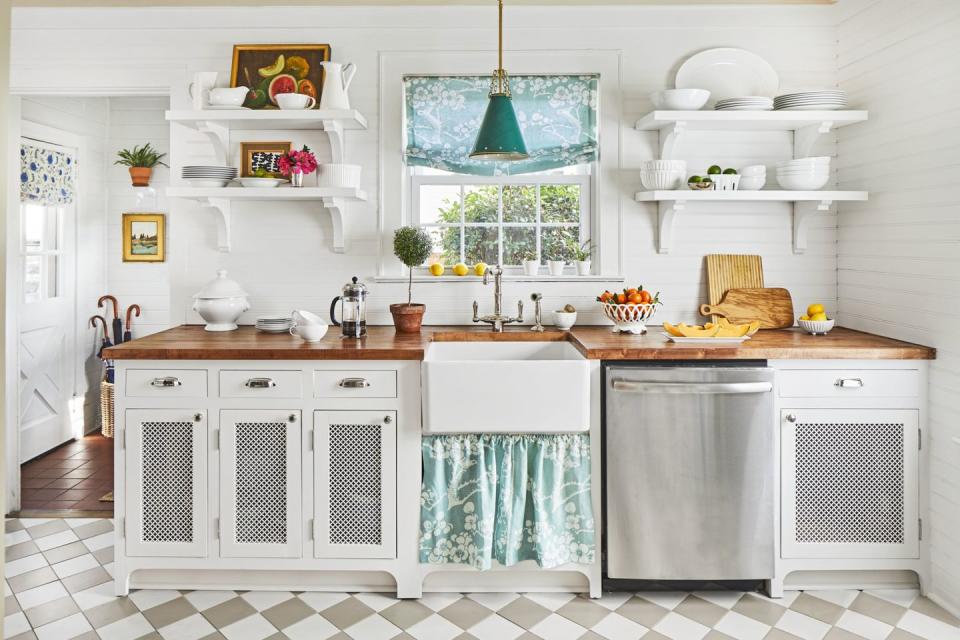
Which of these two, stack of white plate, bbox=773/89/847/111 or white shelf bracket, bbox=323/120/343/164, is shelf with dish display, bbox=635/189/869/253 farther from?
white shelf bracket, bbox=323/120/343/164

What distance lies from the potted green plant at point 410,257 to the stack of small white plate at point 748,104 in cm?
150

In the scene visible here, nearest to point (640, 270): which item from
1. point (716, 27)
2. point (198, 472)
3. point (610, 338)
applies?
point (610, 338)

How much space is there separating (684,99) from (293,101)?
175cm

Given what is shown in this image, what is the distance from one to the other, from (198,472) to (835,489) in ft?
8.14

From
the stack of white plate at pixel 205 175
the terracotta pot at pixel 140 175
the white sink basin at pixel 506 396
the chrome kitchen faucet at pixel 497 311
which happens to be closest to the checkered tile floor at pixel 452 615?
the white sink basin at pixel 506 396

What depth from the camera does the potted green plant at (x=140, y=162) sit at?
4852mm

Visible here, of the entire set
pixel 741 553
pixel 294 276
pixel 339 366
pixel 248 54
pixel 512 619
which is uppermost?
pixel 248 54

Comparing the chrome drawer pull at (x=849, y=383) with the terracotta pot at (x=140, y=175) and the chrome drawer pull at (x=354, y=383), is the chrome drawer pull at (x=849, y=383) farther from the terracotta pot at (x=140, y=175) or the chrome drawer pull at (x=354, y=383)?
the terracotta pot at (x=140, y=175)

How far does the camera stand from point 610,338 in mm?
3014

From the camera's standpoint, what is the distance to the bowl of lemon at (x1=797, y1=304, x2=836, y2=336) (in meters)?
3.15

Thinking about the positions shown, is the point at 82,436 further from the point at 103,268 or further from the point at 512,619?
the point at 512,619

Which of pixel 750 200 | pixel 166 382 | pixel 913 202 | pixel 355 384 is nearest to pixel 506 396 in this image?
pixel 355 384

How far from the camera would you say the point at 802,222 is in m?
3.42

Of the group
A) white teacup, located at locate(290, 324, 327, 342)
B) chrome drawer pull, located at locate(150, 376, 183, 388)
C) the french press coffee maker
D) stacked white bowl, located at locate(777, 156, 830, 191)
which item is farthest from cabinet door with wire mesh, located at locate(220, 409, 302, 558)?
stacked white bowl, located at locate(777, 156, 830, 191)
